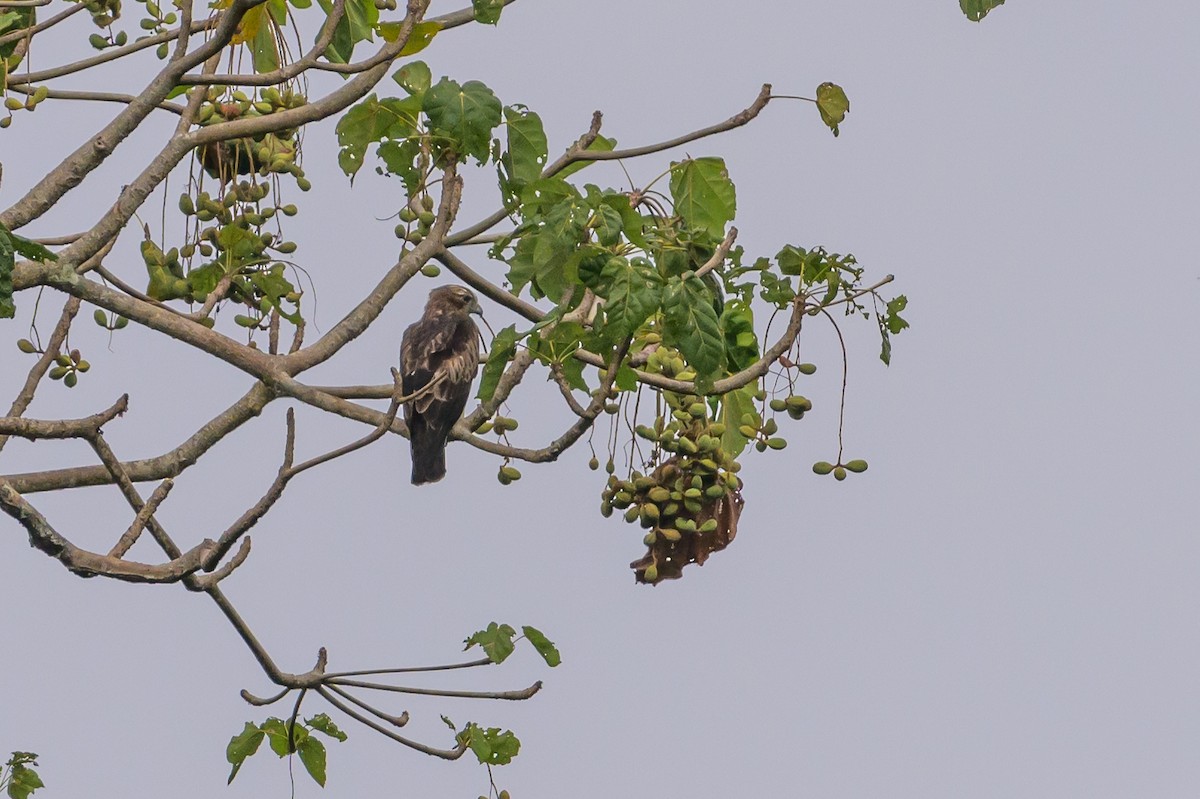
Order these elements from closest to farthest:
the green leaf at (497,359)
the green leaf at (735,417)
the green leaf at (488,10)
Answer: the green leaf at (497,359), the green leaf at (488,10), the green leaf at (735,417)

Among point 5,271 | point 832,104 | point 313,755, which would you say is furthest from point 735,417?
point 5,271

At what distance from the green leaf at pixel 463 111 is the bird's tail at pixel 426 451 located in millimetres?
1975

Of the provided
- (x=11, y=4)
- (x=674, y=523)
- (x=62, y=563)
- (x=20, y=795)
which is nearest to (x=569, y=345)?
(x=674, y=523)

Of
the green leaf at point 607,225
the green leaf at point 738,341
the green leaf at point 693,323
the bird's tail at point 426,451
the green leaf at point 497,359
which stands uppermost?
the bird's tail at point 426,451

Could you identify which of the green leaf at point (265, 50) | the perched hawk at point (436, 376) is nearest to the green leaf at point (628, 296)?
the perched hawk at point (436, 376)

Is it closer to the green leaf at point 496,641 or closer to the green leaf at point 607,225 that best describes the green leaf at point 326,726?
the green leaf at point 496,641

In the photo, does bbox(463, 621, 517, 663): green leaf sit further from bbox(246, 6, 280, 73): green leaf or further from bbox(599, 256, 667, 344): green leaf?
bbox(246, 6, 280, 73): green leaf

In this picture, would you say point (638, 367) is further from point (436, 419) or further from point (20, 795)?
point (20, 795)

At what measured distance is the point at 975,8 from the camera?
5.37m

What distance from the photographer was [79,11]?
239 inches

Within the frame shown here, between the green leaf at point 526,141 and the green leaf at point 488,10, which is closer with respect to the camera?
the green leaf at point 488,10

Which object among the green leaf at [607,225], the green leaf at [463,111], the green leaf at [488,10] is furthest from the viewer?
the green leaf at [463,111]

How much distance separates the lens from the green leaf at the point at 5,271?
4.20 meters

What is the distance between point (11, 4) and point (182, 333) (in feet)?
4.07
